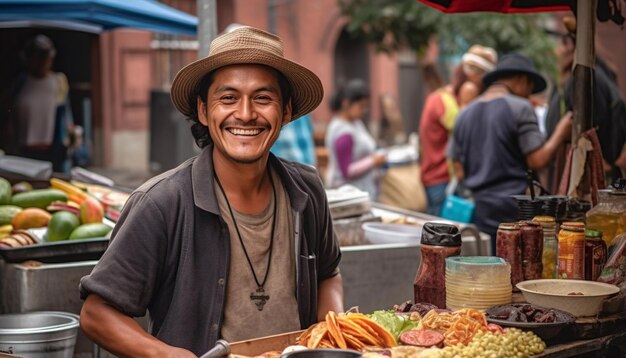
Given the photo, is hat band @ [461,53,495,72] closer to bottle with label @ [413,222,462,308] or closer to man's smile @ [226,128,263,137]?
bottle with label @ [413,222,462,308]

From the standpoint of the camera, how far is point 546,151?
20.7 ft

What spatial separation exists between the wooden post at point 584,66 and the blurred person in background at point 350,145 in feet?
14.8

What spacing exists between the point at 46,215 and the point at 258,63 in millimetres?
2706

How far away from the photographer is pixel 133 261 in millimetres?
3162

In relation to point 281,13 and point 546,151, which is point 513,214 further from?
point 281,13

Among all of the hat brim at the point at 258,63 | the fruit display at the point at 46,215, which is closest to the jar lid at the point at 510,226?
the hat brim at the point at 258,63

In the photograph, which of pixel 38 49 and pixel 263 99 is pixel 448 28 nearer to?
pixel 38 49

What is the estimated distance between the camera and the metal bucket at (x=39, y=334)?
14.1 ft

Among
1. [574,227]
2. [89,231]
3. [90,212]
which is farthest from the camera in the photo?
[90,212]

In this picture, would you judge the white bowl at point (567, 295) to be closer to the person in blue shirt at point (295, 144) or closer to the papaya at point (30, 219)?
the papaya at point (30, 219)

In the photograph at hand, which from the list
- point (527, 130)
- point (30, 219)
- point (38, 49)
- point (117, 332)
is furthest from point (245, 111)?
point (38, 49)

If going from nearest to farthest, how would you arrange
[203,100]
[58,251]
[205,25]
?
1. [203,100]
2. [58,251]
3. [205,25]

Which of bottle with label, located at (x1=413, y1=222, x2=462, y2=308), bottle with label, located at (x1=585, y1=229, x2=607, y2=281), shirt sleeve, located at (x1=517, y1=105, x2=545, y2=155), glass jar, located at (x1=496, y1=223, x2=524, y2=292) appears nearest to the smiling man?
bottle with label, located at (x1=413, y1=222, x2=462, y2=308)

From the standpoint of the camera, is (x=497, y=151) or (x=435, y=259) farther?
(x=497, y=151)
